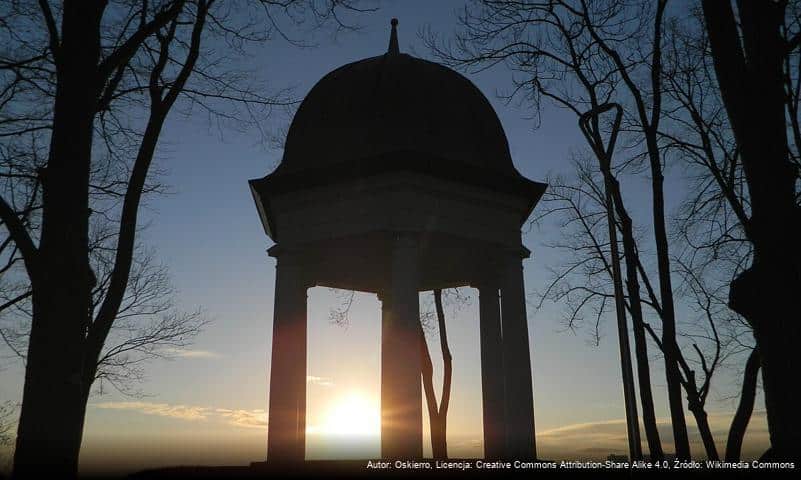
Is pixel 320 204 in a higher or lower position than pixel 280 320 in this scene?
higher

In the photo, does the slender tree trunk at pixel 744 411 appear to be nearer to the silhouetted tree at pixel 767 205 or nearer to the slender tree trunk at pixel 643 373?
the slender tree trunk at pixel 643 373

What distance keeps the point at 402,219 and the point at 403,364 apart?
139 inches

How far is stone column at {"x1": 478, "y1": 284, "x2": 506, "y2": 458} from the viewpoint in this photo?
18.9 metres

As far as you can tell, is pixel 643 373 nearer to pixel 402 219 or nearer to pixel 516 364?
pixel 516 364

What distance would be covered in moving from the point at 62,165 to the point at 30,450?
3.65 meters

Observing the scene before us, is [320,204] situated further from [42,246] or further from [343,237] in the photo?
[42,246]

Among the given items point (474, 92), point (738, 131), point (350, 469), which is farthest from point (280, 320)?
point (738, 131)

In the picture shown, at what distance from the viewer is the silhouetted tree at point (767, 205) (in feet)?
26.2

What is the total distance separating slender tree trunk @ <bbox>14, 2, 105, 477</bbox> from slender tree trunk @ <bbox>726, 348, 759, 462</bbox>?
58.8 feet

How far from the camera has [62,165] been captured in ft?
28.5

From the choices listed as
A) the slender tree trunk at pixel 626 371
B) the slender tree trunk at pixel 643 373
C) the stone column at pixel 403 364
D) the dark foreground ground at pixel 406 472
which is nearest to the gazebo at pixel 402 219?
the stone column at pixel 403 364

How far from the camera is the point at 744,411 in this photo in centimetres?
1925

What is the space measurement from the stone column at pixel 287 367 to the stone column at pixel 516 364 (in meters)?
5.58

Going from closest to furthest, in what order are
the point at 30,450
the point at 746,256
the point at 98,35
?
the point at 30,450, the point at 98,35, the point at 746,256
